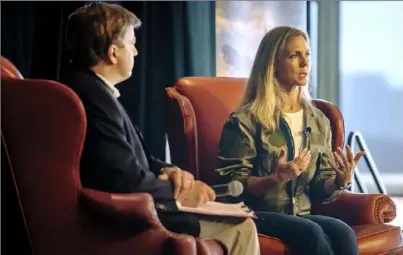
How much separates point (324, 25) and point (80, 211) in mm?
793

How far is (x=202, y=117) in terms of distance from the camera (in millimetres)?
1608

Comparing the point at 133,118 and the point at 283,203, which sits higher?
the point at 133,118

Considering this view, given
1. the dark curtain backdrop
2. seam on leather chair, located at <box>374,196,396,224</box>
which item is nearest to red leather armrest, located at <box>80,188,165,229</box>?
the dark curtain backdrop

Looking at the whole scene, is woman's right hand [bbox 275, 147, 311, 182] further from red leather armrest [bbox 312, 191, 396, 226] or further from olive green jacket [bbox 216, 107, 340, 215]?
red leather armrest [bbox 312, 191, 396, 226]

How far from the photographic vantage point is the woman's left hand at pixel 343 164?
161 cm

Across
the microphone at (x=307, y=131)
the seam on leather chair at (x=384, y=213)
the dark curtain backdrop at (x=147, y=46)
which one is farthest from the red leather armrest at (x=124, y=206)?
the seam on leather chair at (x=384, y=213)

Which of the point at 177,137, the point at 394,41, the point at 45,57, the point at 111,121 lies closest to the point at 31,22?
the point at 45,57

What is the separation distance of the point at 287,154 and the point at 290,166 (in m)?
0.03

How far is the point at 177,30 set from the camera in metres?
1.55

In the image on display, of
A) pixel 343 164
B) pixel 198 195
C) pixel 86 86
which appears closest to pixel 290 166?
pixel 343 164

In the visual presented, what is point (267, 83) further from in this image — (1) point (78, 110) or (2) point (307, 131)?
(1) point (78, 110)

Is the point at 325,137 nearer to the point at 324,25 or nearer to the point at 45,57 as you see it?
the point at 324,25

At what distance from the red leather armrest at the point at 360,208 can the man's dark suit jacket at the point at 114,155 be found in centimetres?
39

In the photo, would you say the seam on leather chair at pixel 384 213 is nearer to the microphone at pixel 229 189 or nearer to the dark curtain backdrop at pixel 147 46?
the microphone at pixel 229 189
